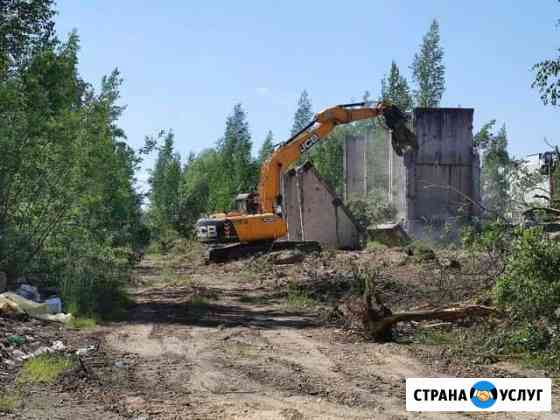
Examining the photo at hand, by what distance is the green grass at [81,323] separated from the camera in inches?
380

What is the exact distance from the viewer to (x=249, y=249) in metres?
19.5

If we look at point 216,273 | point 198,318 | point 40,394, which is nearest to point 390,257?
point 216,273

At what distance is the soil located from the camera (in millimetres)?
5617

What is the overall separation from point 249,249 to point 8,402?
13.8m

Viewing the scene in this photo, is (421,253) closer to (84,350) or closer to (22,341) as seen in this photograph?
(84,350)

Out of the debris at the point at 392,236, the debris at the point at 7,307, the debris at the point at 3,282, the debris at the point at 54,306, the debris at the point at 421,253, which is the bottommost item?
the debris at the point at 54,306

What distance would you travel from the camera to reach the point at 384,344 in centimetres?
816

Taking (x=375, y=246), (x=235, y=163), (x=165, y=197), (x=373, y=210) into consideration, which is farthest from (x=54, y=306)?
(x=235, y=163)

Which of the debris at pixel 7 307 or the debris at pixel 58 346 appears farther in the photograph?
the debris at pixel 7 307

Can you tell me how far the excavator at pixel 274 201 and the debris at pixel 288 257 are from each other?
1.29m

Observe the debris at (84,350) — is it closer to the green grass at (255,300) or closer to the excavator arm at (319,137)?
the green grass at (255,300)

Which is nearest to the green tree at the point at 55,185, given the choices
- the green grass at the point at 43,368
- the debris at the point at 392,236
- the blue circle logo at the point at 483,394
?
the green grass at the point at 43,368

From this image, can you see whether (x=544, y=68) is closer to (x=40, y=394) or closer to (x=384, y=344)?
(x=384, y=344)

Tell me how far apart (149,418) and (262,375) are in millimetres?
1580
